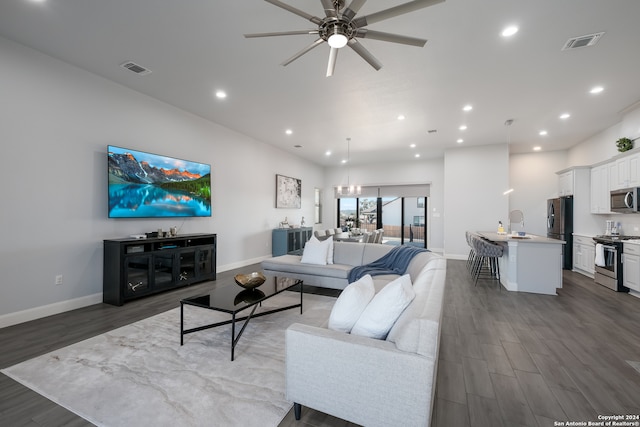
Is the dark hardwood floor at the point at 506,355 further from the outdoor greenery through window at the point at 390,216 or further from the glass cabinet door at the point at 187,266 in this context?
the outdoor greenery through window at the point at 390,216

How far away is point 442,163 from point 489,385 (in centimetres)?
796

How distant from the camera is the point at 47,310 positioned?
3279 mm

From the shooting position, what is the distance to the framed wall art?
7746 mm

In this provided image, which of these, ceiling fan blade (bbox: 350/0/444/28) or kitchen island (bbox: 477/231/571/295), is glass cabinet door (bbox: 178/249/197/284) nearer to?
ceiling fan blade (bbox: 350/0/444/28)

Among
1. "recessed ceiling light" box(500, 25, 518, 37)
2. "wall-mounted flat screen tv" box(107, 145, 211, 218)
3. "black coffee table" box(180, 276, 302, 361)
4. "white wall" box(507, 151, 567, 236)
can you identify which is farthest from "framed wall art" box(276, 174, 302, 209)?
"white wall" box(507, 151, 567, 236)

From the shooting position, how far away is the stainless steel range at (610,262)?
14.8ft

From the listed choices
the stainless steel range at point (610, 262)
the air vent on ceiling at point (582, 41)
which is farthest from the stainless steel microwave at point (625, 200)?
the air vent on ceiling at point (582, 41)

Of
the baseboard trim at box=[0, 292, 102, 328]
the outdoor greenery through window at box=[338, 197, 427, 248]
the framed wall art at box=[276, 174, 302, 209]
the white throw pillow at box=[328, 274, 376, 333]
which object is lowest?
the baseboard trim at box=[0, 292, 102, 328]

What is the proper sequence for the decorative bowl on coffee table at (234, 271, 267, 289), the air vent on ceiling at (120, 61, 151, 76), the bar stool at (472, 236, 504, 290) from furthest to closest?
the bar stool at (472, 236, 504, 290), the air vent on ceiling at (120, 61, 151, 76), the decorative bowl on coffee table at (234, 271, 267, 289)

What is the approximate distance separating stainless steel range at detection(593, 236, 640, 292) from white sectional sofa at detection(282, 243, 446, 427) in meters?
5.13

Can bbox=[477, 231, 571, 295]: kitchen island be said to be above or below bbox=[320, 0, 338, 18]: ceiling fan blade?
below

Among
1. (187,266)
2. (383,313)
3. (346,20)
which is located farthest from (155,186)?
(383,313)

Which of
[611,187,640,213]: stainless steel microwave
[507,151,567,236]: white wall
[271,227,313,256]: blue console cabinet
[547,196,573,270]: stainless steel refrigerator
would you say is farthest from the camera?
[507,151,567,236]: white wall

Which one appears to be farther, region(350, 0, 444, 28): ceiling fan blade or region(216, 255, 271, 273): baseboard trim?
region(216, 255, 271, 273): baseboard trim
